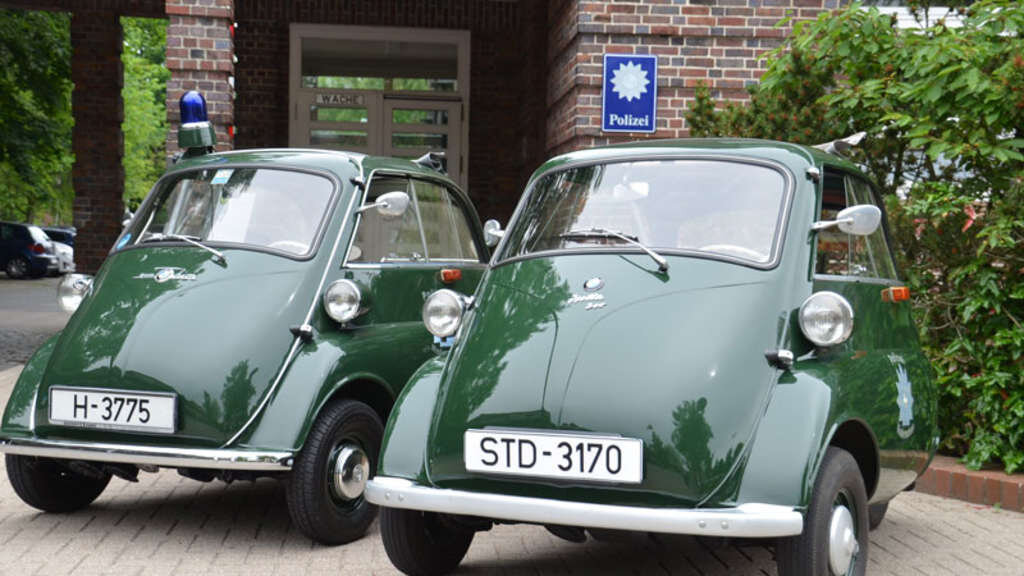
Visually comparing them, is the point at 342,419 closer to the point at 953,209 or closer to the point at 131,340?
the point at 131,340

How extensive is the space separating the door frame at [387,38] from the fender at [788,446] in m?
13.2

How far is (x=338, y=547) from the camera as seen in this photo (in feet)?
18.2

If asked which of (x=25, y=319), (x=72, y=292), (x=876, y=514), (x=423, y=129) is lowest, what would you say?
(x=25, y=319)

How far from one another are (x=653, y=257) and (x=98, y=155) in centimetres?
1692

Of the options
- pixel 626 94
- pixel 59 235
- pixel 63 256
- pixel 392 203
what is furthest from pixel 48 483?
pixel 59 235

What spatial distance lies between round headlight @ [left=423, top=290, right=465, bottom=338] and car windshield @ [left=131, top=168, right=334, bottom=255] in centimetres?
101

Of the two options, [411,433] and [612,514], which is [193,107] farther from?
[612,514]

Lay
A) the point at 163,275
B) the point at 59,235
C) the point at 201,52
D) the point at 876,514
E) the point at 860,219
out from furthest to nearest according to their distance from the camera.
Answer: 1. the point at 59,235
2. the point at 201,52
3. the point at 876,514
4. the point at 163,275
5. the point at 860,219

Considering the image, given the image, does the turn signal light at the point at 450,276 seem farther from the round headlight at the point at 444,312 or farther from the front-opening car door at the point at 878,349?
the front-opening car door at the point at 878,349

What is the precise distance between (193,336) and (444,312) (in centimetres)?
121

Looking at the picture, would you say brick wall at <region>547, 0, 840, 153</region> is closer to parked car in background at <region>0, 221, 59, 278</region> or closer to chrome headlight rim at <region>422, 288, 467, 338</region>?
chrome headlight rim at <region>422, 288, 467, 338</region>

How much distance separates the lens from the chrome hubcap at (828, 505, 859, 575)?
4.21 meters

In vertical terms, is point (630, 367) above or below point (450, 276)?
below

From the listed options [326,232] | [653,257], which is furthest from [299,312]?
[653,257]
